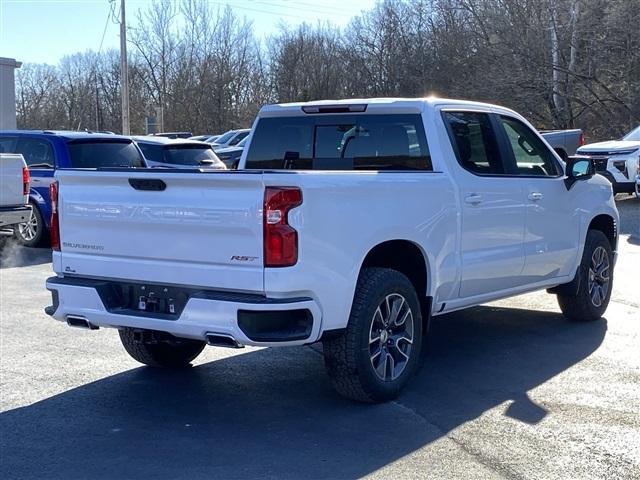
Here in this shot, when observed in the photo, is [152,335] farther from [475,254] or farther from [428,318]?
[475,254]

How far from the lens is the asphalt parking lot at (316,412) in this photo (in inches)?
187

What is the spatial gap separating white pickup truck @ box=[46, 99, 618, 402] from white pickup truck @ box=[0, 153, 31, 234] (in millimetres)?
6202

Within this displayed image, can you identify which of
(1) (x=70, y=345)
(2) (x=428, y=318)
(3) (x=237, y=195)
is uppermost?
(3) (x=237, y=195)

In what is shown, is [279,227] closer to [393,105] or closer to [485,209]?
[393,105]

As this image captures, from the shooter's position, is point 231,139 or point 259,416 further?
point 231,139

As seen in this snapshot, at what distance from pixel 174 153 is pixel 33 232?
295cm

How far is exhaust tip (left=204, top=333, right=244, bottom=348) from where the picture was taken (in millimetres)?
5071

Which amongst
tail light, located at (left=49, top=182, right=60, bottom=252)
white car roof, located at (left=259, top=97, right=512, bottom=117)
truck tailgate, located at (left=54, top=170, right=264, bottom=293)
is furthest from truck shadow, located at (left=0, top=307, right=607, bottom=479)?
white car roof, located at (left=259, top=97, right=512, bottom=117)

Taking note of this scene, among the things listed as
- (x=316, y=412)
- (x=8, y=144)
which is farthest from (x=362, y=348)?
(x=8, y=144)

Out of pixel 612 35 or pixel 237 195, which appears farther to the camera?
→ pixel 612 35

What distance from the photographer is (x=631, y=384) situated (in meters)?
6.27

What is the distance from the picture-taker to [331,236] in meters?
5.19

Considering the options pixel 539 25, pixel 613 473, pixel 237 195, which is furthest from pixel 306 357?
pixel 539 25

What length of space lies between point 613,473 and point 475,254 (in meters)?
2.26
